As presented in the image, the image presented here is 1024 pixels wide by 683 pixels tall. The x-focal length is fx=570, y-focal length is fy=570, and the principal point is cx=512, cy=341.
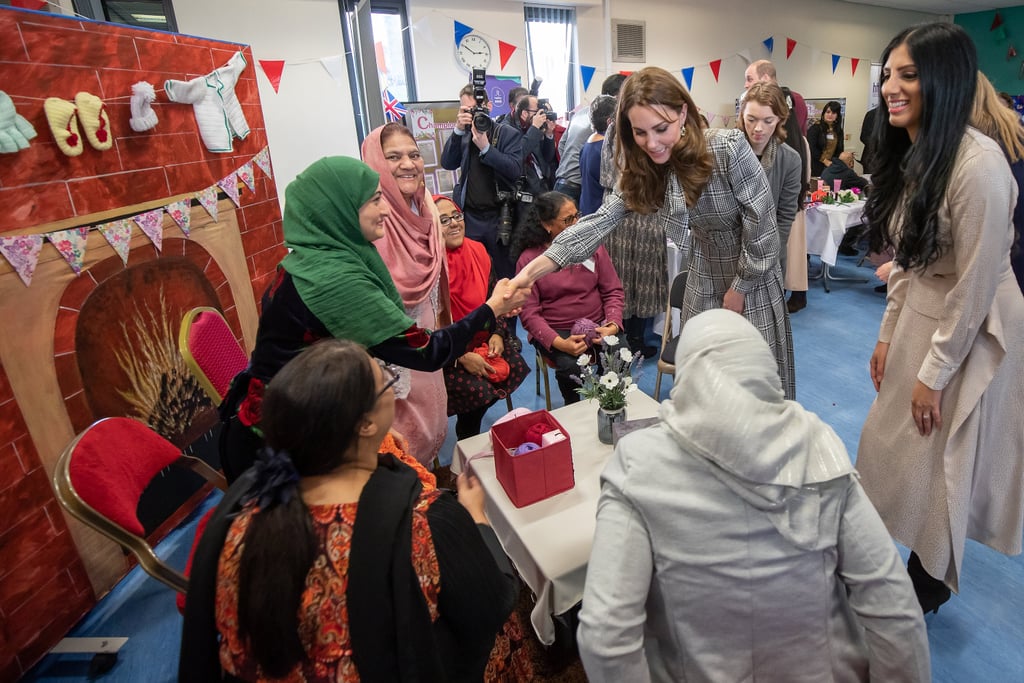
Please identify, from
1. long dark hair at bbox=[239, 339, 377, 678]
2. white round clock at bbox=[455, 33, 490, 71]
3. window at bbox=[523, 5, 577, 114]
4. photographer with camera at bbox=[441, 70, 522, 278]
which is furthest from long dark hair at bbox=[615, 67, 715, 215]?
window at bbox=[523, 5, 577, 114]

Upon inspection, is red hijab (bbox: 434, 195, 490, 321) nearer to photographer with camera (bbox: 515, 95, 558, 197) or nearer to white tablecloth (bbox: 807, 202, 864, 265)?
photographer with camera (bbox: 515, 95, 558, 197)

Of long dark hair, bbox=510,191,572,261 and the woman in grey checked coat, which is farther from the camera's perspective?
long dark hair, bbox=510,191,572,261

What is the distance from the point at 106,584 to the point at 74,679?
35 cm

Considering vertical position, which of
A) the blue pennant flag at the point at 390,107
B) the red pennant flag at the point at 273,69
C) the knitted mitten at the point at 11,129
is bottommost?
the knitted mitten at the point at 11,129

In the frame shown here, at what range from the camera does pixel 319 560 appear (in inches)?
38.0

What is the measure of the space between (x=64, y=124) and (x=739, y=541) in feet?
7.76

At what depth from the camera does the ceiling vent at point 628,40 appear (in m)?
6.90

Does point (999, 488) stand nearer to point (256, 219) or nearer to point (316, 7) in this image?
point (256, 219)

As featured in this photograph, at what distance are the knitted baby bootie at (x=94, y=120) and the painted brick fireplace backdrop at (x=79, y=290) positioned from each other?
0.10 ft

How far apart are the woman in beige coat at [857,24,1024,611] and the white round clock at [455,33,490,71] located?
5.14 meters

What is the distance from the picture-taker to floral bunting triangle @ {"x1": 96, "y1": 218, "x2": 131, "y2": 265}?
2.08 metres

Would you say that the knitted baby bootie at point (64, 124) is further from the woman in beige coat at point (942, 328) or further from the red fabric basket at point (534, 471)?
the woman in beige coat at point (942, 328)

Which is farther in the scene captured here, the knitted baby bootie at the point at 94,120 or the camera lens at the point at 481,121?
the camera lens at the point at 481,121

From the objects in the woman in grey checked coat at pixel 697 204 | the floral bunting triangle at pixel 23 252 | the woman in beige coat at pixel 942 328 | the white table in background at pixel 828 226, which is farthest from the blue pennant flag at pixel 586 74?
the floral bunting triangle at pixel 23 252
